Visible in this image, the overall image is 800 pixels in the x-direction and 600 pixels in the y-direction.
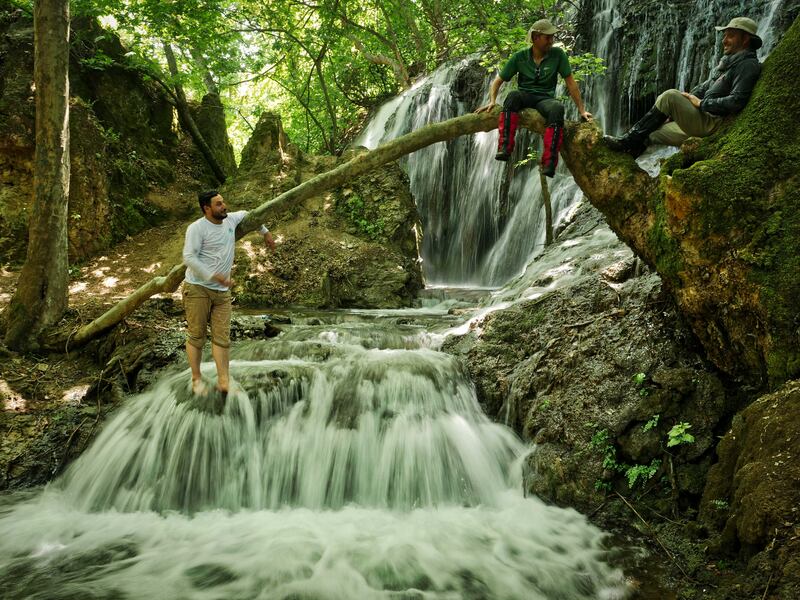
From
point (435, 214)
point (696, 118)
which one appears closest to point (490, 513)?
point (696, 118)

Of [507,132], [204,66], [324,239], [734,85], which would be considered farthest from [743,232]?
[204,66]

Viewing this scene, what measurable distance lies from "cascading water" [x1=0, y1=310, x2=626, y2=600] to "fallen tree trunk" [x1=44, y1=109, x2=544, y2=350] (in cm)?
149

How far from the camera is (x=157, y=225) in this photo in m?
11.5

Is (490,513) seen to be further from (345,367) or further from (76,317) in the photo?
(76,317)

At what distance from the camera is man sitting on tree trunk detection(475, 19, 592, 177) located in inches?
191

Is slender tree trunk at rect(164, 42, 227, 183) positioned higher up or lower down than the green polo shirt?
higher up

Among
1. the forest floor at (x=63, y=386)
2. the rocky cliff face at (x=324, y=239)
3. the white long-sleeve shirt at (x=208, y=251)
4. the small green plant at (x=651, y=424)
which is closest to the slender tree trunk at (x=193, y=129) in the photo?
the rocky cliff face at (x=324, y=239)

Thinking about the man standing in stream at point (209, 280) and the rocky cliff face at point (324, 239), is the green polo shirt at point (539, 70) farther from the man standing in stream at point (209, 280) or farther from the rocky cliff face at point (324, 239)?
the rocky cliff face at point (324, 239)

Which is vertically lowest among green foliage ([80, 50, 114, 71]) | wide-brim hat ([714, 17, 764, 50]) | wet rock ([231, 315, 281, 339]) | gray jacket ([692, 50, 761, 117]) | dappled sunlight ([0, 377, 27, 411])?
dappled sunlight ([0, 377, 27, 411])

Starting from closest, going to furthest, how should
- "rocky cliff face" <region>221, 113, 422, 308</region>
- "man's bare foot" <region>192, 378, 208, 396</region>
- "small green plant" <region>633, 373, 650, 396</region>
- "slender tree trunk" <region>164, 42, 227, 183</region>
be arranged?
"small green plant" <region>633, 373, 650, 396</region> < "man's bare foot" <region>192, 378, 208, 396</region> < "rocky cliff face" <region>221, 113, 422, 308</region> < "slender tree trunk" <region>164, 42, 227, 183</region>

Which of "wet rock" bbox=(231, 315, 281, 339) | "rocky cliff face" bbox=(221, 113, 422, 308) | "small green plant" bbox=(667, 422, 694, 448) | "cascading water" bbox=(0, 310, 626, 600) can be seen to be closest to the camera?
"cascading water" bbox=(0, 310, 626, 600)

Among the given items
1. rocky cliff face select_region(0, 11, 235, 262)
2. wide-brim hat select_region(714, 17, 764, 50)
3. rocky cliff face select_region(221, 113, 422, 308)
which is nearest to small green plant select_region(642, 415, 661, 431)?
wide-brim hat select_region(714, 17, 764, 50)

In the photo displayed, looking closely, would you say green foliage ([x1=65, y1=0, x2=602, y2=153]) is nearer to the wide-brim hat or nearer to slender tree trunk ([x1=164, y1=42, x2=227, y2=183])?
slender tree trunk ([x1=164, y1=42, x2=227, y2=183])

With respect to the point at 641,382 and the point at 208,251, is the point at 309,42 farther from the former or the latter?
the point at 641,382
